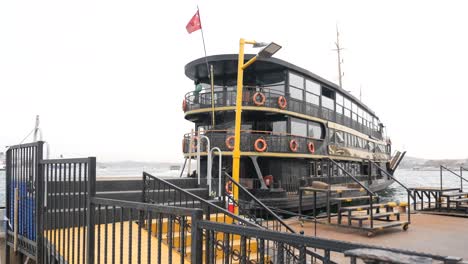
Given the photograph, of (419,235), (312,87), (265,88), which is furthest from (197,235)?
(312,87)

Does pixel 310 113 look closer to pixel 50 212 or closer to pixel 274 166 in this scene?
pixel 274 166

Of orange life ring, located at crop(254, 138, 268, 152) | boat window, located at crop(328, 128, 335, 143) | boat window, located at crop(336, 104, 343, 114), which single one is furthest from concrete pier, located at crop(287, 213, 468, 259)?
boat window, located at crop(336, 104, 343, 114)

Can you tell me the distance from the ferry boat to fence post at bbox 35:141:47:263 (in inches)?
373

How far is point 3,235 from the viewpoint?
23.1 feet

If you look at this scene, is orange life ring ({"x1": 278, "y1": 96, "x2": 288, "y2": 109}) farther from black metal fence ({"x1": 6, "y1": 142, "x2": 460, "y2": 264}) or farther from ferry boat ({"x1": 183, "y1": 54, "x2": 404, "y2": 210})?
black metal fence ({"x1": 6, "y1": 142, "x2": 460, "y2": 264})

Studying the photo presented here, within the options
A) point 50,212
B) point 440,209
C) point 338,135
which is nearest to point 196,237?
point 50,212

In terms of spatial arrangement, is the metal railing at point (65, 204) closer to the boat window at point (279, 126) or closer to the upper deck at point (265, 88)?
the upper deck at point (265, 88)

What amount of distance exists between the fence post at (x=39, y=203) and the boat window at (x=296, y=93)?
44.4 ft

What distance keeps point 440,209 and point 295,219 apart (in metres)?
6.16

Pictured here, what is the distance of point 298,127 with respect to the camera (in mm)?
18438

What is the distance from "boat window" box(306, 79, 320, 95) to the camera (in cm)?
1916

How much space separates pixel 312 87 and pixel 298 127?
2.55m

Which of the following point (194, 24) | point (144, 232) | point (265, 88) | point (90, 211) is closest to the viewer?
point (90, 211)

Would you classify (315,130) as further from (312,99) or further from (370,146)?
(370,146)
